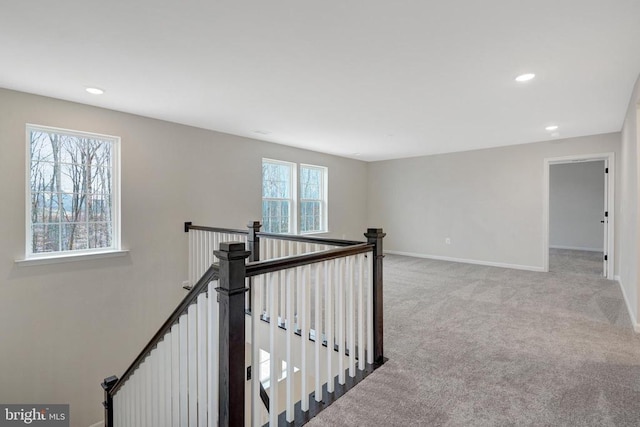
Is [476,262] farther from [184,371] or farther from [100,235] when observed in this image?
[100,235]

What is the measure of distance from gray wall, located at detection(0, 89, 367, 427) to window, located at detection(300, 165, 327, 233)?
138 cm

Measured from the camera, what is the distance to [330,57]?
7.88 ft

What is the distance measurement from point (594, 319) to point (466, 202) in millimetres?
3398

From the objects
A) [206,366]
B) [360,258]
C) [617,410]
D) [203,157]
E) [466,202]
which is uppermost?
[203,157]

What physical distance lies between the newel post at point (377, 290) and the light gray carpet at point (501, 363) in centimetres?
12

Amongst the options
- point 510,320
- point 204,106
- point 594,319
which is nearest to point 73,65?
point 204,106

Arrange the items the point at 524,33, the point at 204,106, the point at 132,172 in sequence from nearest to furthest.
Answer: the point at 524,33, the point at 204,106, the point at 132,172

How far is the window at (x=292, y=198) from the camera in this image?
559cm

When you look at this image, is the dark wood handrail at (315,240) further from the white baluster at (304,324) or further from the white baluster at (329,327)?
the white baluster at (304,324)

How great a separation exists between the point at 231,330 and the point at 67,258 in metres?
3.00

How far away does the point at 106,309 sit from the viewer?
3596 mm

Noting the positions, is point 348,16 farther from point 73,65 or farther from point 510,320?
point 510,320

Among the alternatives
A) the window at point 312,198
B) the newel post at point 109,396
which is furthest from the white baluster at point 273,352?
the window at point 312,198

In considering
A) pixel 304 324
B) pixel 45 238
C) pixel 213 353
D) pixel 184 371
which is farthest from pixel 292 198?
pixel 213 353
